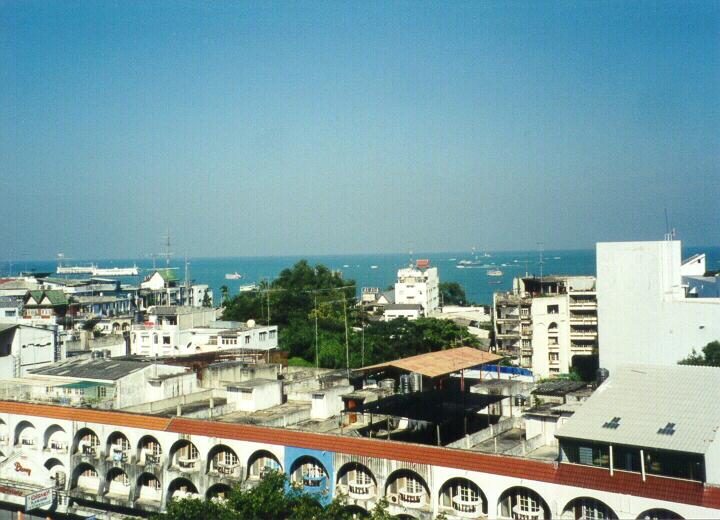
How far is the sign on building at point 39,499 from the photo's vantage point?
27.6 metres

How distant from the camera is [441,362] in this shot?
28.0 m

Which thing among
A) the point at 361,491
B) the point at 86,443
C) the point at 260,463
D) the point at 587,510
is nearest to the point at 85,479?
the point at 86,443

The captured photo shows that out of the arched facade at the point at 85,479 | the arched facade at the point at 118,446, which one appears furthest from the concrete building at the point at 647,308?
the arched facade at the point at 85,479

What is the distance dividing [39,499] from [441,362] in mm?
16962

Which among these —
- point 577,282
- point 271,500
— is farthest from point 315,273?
point 271,500

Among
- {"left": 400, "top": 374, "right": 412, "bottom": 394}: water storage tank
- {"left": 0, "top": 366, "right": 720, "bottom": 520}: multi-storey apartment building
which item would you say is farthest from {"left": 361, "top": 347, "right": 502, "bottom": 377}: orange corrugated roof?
{"left": 400, "top": 374, "right": 412, "bottom": 394}: water storage tank

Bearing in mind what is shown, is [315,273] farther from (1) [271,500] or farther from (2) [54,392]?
(1) [271,500]

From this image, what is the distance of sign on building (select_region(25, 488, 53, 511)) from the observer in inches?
1086

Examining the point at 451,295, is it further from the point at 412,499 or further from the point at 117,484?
the point at 412,499

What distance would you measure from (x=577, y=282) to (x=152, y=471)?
38180 mm

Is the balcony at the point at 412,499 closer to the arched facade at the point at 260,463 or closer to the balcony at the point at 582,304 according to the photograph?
the arched facade at the point at 260,463

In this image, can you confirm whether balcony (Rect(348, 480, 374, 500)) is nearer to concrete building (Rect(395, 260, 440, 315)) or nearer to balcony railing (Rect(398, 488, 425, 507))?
balcony railing (Rect(398, 488, 425, 507))

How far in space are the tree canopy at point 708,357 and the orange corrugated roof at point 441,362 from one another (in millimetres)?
14294

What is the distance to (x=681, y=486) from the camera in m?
18.6
